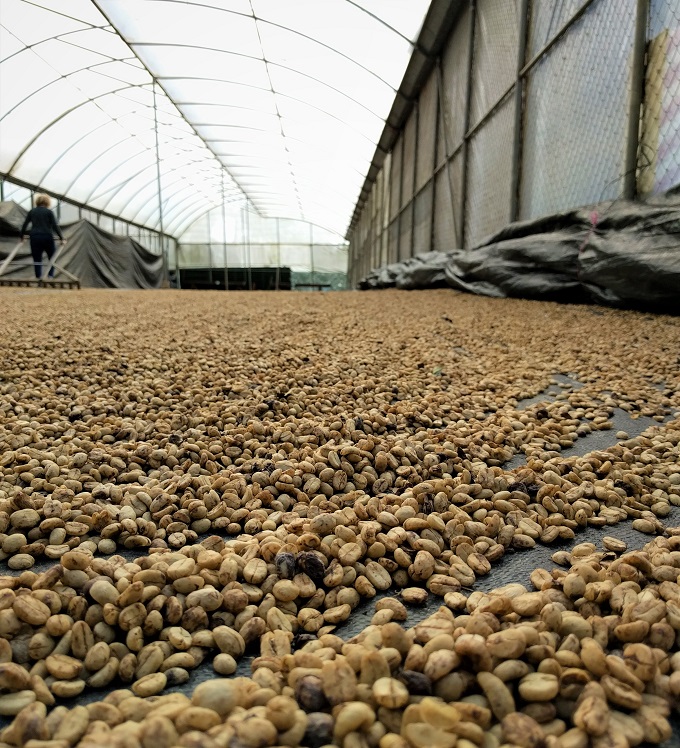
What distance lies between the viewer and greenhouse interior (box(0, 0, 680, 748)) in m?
0.65

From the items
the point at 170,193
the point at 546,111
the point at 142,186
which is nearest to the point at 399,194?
the point at 546,111

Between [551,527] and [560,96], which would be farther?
[560,96]

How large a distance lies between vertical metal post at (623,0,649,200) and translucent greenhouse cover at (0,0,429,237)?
4.54 metres

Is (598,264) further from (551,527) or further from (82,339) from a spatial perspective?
(82,339)

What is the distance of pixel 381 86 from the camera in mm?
9758

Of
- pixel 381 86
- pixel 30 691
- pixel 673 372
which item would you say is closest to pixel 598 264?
pixel 673 372

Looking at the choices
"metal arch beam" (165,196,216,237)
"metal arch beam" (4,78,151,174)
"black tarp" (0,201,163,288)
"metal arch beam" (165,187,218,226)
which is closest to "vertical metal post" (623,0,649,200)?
"black tarp" (0,201,163,288)

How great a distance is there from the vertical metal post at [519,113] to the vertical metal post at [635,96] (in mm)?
1760

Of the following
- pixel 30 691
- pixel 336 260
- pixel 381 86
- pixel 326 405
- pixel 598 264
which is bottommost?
pixel 30 691

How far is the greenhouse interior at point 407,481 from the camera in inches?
25.5

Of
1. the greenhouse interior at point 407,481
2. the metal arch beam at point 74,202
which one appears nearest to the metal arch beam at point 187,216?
the metal arch beam at point 74,202

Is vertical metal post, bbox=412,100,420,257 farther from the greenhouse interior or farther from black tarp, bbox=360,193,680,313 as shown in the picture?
black tarp, bbox=360,193,680,313

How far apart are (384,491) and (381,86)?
10242 mm

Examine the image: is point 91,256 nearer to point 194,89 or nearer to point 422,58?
point 194,89
